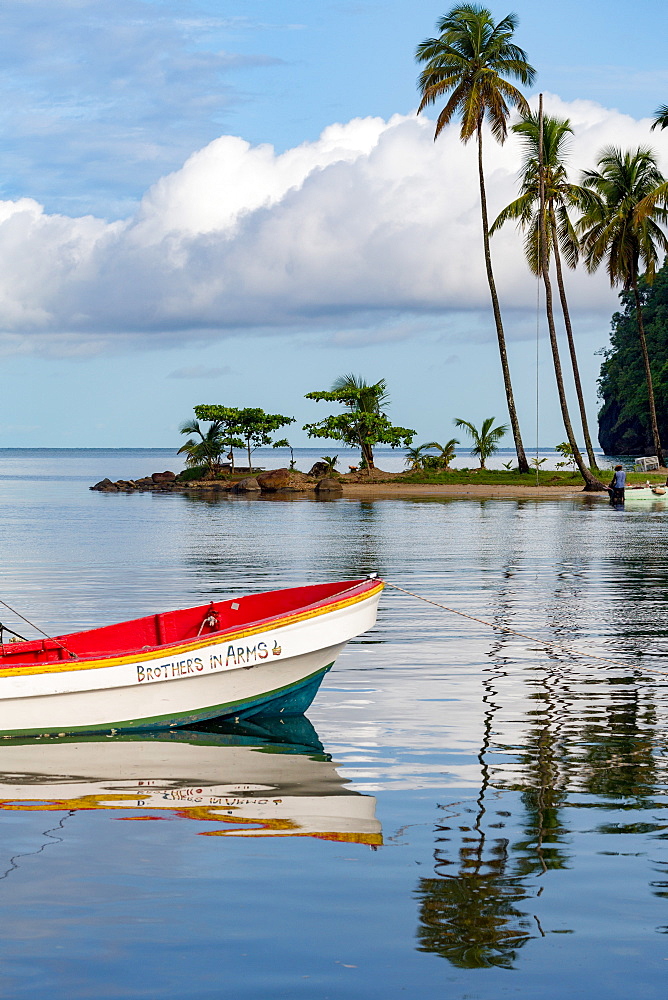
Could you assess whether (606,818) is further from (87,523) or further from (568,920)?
(87,523)

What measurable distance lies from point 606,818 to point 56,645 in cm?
568

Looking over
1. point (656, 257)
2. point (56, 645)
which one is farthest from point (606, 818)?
point (656, 257)

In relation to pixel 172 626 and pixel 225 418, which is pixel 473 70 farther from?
pixel 172 626

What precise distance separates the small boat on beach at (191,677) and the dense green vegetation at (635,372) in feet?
225

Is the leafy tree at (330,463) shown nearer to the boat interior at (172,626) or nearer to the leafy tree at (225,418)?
the leafy tree at (225,418)

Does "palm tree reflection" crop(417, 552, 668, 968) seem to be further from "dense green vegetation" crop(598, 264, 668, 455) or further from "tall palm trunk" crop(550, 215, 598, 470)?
"dense green vegetation" crop(598, 264, 668, 455)

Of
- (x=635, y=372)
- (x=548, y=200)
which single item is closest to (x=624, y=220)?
(x=548, y=200)

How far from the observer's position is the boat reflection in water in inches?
298

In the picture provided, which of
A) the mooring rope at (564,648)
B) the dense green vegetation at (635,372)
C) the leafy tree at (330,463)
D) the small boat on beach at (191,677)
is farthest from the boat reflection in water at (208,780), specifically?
the dense green vegetation at (635,372)

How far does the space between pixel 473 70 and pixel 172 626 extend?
4837cm

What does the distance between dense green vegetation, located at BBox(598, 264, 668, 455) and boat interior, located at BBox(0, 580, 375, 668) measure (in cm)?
6728

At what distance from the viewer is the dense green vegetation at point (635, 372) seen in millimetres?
91812

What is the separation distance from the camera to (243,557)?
27578 millimetres

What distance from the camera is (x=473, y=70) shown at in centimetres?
5456
